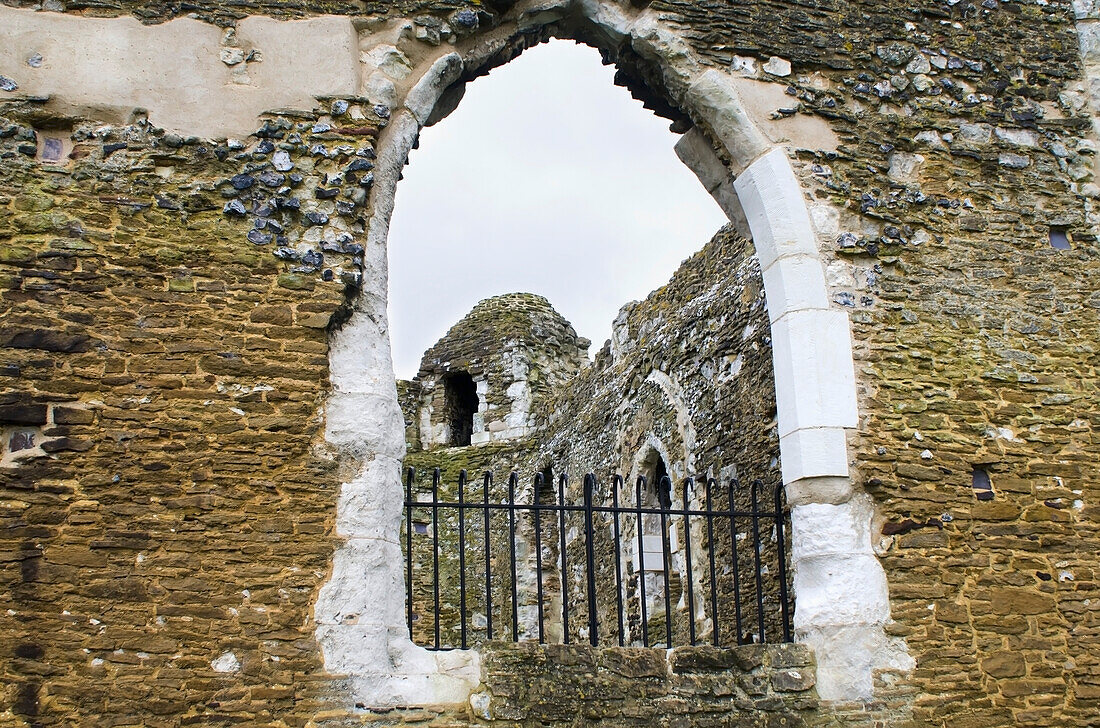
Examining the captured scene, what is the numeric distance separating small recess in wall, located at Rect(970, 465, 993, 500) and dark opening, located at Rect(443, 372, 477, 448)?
39.7 ft

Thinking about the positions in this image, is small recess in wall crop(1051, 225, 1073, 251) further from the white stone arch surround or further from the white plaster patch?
the white plaster patch

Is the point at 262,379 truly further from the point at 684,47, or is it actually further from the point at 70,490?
the point at 684,47

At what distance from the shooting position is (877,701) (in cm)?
566

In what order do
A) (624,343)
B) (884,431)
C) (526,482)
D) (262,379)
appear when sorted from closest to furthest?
(262,379) → (884,431) → (624,343) → (526,482)

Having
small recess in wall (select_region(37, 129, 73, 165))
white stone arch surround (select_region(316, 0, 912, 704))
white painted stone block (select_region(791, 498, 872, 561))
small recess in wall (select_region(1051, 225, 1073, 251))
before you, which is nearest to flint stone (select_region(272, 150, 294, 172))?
white stone arch surround (select_region(316, 0, 912, 704))

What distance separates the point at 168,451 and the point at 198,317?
0.65 meters

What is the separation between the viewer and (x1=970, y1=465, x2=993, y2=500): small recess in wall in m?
6.16

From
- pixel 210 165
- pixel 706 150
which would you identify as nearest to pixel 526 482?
pixel 706 150

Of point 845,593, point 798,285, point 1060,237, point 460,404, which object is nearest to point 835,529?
point 845,593

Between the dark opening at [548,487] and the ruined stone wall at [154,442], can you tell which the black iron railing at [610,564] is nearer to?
the dark opening at [548,487]

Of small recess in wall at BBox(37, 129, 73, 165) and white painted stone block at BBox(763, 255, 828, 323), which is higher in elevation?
small recess in wall at BBox(37, 129, 73, 165)

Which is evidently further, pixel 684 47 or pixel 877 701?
pixel 684 47

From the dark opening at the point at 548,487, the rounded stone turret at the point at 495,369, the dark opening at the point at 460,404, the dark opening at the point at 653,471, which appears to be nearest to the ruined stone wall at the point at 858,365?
the dark opening at the point at 653,471

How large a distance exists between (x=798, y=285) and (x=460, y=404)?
41.1ft
